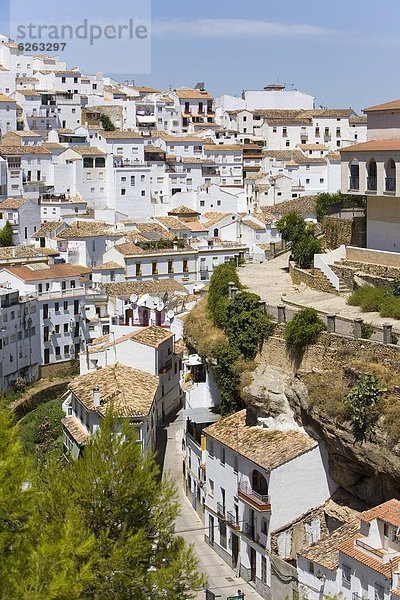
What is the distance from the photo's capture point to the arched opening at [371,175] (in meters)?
28.5

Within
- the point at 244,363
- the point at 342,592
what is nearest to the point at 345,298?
the point at 244,363

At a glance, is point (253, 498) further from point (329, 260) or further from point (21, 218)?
point (21, 218)

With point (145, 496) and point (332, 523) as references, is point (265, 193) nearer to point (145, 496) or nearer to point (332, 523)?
point (332, 523)

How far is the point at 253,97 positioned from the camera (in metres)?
92.3

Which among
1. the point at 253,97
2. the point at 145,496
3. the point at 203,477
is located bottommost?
the point at 203,477

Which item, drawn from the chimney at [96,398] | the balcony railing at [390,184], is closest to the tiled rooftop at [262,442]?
the chimney at [96,398]

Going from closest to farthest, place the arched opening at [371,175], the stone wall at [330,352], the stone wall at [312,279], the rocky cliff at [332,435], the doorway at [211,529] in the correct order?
the rocky cliff at [332,435]
the stone wall at [330,352]
the doorway at [211,529]
the arched opening at [371,175]
the stone wall at [312,279]

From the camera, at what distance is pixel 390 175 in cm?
2792

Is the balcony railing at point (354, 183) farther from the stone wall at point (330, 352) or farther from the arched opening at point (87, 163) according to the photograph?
the arched opening at point (87, 163)

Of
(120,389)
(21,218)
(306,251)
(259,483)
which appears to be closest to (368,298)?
(306,251)

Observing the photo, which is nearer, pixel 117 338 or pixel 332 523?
Result: pixel 332 523

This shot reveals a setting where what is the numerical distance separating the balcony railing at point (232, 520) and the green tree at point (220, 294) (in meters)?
5.46

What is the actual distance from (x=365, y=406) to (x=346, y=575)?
3462mm

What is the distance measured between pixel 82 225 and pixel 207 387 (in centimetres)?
2737
